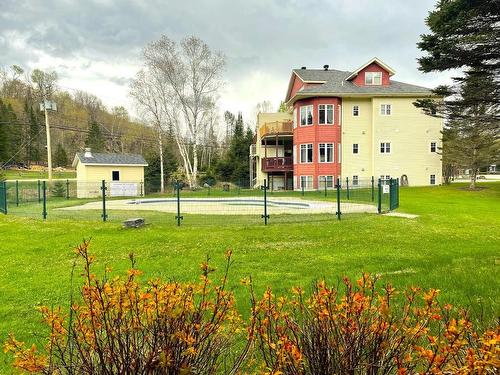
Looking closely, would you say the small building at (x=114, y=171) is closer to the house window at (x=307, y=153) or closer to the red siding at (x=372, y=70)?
the house window at (x=307, y=153)

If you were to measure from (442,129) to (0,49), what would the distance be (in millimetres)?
46321

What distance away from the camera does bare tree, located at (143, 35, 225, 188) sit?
3522 cm

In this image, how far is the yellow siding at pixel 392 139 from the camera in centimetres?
3061

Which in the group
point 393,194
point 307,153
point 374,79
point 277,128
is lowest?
point 393,194

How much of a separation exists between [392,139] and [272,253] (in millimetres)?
26357

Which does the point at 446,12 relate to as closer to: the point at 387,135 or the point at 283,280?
the point at 283,280

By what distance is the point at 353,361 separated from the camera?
2.11 m

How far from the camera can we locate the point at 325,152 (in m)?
30.2

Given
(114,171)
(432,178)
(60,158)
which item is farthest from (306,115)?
(60,158)

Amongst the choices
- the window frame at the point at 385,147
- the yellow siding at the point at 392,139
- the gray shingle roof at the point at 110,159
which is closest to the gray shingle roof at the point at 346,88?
the yellow siding at the point at 392,139

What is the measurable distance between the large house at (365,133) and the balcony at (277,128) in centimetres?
203

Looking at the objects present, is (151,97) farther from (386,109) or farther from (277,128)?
(386,109)

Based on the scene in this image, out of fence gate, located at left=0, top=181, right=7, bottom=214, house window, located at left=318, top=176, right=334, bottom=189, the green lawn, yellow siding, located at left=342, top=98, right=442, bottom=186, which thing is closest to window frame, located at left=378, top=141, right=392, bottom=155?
yellow siding, located at left=342, top=98, right=442, bottom=186

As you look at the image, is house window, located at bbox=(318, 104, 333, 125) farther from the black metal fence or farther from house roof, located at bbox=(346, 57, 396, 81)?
the black metal fence
